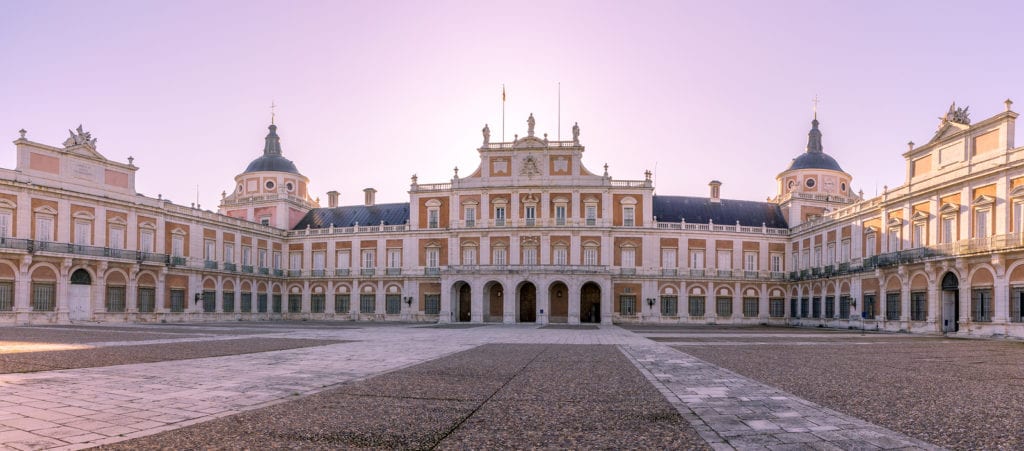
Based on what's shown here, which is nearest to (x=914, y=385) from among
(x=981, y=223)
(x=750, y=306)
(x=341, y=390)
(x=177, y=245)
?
(x=341, y=390)

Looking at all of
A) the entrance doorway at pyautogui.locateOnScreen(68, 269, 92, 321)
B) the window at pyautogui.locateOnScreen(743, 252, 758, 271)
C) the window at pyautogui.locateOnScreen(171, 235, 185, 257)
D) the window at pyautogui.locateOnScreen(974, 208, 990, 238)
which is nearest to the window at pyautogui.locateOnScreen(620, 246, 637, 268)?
the window at pyautogui.locateOnScreen(743, 252, 758, 271)

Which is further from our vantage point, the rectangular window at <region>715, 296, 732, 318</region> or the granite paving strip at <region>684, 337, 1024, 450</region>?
the rectangular window at <region>715, 296, 732, 318</region>

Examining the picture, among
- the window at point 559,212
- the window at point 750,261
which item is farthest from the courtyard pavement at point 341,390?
the window at point 750,261

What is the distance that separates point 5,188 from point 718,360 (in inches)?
1478

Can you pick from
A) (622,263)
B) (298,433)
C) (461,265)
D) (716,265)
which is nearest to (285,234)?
(461,265)

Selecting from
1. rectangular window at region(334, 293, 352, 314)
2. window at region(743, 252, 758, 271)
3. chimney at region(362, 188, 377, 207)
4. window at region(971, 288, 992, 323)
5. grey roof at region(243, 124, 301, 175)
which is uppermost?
grey roof at region(243, 124, 301, 175)

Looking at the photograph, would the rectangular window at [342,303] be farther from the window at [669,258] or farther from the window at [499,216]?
the window at [669,258]

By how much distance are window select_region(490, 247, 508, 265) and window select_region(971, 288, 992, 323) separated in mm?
30850

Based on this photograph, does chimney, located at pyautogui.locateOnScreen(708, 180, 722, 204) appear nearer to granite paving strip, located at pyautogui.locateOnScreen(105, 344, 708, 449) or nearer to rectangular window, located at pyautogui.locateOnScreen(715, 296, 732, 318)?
rectangular window, located at pyautogui.locateOnScreen(715, 296, 732, 318)

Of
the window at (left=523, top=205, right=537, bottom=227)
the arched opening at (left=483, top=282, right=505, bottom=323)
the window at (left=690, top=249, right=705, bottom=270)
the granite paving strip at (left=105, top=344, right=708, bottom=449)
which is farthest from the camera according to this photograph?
the window at (left=690, top=249, right=705, bottom=270)

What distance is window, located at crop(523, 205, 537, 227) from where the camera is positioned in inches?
2074

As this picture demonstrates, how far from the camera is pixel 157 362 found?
14.0 meters

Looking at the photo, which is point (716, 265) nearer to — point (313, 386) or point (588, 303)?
point (588, 303)

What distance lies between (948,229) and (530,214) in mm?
28155
